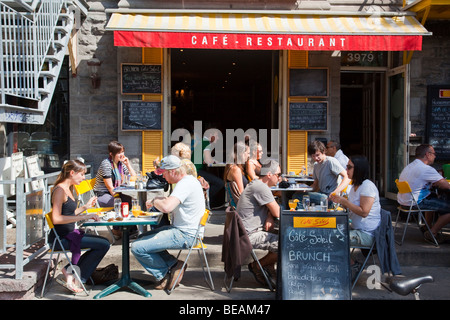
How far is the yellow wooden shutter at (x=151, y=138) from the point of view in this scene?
8242mm

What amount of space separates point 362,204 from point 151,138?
428 centimetres

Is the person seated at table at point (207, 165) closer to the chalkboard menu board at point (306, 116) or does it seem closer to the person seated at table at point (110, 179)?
the chalkboard menu board at point (306, 116)

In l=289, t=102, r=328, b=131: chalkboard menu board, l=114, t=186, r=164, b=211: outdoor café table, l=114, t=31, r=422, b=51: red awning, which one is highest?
l=114, t=31, r=422, b=51: red awning

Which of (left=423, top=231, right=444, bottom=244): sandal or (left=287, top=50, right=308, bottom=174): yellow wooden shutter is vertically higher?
(left=287, top=50, right=308, bottom=174): yellow wooden shutter

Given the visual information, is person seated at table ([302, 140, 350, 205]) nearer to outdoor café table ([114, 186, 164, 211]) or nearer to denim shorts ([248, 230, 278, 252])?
denim shorts ([248, 230, 278, 252])

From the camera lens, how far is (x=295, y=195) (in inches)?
284

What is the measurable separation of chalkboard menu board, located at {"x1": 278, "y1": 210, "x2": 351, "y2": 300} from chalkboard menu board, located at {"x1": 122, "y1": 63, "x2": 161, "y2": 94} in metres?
4.32

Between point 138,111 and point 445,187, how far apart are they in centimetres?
482

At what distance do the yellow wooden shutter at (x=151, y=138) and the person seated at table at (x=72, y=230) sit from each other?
10.3 feet

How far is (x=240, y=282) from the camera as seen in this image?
5551 mm

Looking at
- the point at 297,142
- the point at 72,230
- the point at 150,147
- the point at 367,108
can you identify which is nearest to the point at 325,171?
the point at 297,142

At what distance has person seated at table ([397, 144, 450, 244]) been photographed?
6.59 m

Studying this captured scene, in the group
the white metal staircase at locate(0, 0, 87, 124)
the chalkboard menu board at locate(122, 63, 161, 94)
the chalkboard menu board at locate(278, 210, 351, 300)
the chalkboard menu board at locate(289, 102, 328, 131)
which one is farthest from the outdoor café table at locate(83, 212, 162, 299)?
the chalkboard menu board at locate(289, 102, 328, 131)

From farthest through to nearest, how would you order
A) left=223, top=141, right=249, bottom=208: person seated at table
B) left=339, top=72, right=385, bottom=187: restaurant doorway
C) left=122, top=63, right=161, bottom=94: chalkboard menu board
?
left=339, top=72, right=385, bottom=187: restaurant doorway → left=122, top=63, right=161, bottom=94: chalkboard menu board → left=223, top=141, right=249, bottom=208: person seated at table
